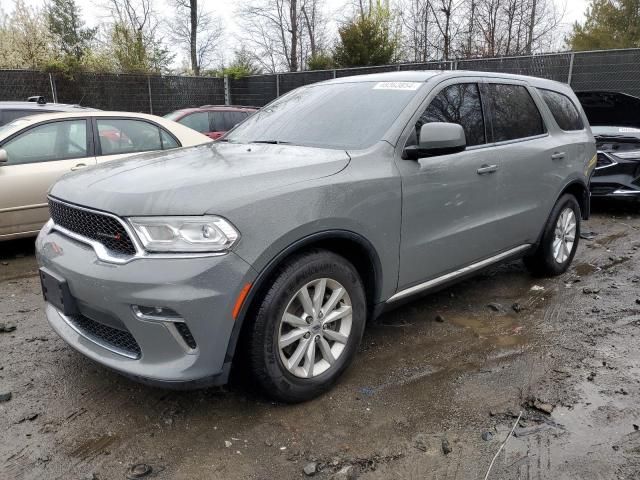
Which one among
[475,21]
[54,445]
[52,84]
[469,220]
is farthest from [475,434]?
[475,21]

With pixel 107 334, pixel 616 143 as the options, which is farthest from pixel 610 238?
pixel 107 334

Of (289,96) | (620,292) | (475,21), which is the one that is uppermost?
(475,21)

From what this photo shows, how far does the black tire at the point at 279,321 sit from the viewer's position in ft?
8.23

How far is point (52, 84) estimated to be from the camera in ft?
48.2

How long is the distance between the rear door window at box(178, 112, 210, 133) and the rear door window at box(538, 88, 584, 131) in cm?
698

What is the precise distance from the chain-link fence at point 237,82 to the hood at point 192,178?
11092 mm

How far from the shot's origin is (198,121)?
10188mm

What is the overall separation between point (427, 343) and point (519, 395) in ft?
2.54

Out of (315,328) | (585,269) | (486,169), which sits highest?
(486,169)

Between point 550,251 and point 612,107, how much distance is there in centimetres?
404

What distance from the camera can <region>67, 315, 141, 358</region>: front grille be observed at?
2.51m

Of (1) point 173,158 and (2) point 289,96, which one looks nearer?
(1) point 173,158

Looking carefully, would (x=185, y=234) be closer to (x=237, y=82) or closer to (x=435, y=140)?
(x=435, y=140)

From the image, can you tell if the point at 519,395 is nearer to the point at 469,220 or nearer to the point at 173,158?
the point at 469,220
